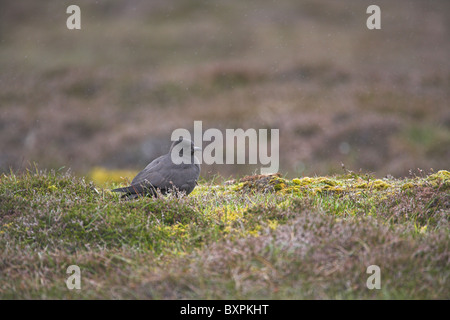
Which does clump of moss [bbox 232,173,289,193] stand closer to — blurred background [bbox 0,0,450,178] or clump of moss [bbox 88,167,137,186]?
clump of moss [bbox 88,167,137,186]

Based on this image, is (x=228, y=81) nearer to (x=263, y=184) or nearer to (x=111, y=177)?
(x=111, y=177)

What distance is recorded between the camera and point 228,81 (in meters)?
23.9

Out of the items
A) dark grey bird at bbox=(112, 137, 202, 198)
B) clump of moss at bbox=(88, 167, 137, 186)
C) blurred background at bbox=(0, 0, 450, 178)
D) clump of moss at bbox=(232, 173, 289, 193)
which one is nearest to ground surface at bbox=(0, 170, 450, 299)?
dark grey bird at bbox=(112, 137, 202, 198)

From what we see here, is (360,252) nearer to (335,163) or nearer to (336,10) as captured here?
(335,163)

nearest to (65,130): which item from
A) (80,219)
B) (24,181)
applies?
(24,181)

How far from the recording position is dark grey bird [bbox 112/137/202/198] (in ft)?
20.7

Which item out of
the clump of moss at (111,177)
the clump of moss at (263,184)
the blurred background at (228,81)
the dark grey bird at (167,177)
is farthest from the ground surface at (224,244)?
the blurred background at (228,81)

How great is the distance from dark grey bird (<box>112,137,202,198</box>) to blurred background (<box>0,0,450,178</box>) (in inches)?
272

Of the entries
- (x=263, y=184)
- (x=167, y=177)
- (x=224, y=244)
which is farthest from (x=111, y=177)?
(x=224, y=244)

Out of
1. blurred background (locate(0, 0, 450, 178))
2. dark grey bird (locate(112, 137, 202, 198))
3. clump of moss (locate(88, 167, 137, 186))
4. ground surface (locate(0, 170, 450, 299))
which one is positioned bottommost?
ground surface (locate(0, 170, 450, 299))

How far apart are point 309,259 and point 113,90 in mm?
21075

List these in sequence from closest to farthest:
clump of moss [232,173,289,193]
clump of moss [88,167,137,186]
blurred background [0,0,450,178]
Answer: clump of moss [232,173,289,193] < clump of moss [88,167,137,186] < blurred background [0,0,450,178]

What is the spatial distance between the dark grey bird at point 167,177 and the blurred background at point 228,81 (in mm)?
6905

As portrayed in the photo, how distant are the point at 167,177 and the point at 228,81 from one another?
1796cm
